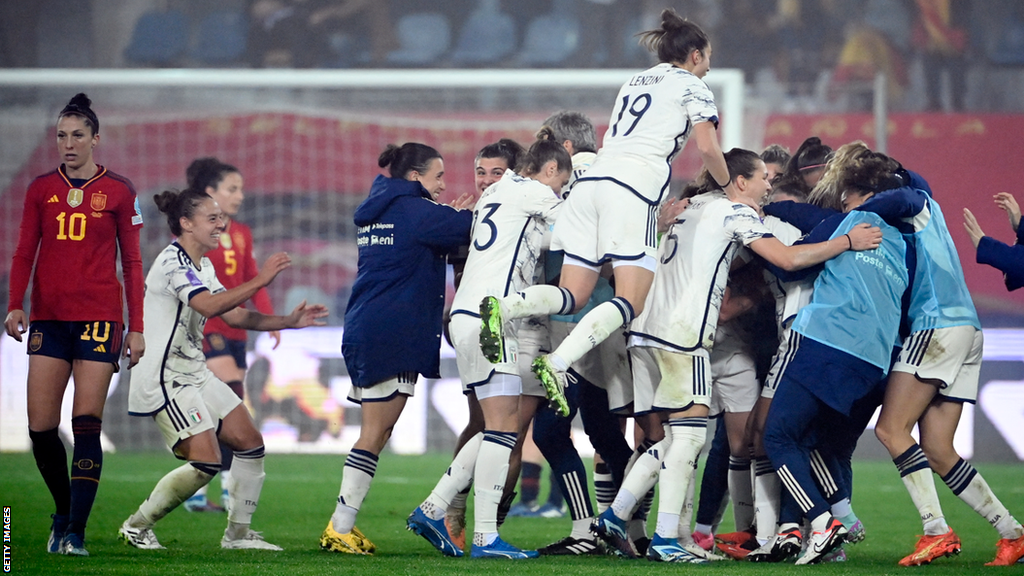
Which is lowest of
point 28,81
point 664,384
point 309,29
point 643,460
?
point 643,460

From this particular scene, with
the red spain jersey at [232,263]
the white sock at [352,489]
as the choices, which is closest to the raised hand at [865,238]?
the white sock at [352,489]

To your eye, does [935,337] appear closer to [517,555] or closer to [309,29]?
[517,555]

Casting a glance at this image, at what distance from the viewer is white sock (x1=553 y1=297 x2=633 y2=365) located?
4.92 meters

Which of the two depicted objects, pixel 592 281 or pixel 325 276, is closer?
pixel 592 281

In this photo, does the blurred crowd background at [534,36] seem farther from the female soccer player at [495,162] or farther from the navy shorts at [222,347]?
the female soccer player at [495,162]

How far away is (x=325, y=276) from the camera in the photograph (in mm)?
13195

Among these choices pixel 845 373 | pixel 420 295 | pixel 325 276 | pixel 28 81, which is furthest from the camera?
Result: pixel 325 276

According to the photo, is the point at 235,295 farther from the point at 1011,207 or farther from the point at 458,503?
the point at 1011,207

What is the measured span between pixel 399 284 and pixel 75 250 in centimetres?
150

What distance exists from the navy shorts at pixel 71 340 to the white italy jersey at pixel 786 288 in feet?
10.3

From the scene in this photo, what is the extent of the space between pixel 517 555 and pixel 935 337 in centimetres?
216

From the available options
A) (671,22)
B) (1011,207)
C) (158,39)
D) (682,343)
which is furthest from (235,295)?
(158,39)

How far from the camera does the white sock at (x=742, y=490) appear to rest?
18.5 feet

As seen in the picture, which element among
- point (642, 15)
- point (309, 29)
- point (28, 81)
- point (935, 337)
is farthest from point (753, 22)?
point (935, 337)
